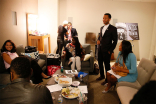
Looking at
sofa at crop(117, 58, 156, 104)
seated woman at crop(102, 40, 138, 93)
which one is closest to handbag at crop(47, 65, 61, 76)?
seated woman at crop(102, 40, 138, 93)

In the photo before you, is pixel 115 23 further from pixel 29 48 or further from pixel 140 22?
pixel 29 48

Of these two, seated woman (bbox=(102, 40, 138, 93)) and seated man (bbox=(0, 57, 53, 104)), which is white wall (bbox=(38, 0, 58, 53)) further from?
seated man (bbox=(0, 57, 53, 104))

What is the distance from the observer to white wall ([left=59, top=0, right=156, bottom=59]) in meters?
5.57

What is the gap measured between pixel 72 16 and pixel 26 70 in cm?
479

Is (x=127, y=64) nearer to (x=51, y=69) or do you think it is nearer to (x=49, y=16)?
(x=51, y=69)

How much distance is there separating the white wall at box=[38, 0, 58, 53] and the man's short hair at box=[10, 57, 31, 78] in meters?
4.23

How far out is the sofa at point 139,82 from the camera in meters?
1.94

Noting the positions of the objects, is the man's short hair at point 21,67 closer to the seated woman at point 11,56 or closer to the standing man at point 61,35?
the seated woman at point 11,56

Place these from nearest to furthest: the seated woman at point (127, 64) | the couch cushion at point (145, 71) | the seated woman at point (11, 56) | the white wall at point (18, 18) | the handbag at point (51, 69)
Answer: the couch cushion at point (145, 71)
the seated woman at point (127, 64)
the seated woman at point (11, 56)
the white wall at point (18, 18)
the handbag at point (51, 69)

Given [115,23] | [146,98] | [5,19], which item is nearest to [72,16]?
[115,23]

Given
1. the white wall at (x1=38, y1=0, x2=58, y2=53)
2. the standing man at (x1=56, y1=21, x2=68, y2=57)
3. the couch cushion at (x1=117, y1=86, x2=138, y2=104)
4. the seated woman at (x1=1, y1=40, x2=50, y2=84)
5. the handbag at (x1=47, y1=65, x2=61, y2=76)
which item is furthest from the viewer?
the white wall at (x1=38, y1=0, x2=58, y2=53)

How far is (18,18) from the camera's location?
13.7 feet

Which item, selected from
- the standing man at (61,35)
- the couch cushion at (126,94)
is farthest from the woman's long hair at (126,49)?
the standing man at (61,35)

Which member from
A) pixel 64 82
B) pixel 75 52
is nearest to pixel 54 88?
pixel 64 82
